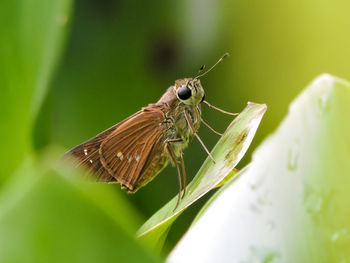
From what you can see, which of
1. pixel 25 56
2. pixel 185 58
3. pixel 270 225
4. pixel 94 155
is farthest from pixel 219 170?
pixel 185 58

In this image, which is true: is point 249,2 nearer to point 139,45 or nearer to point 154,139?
point 139,45

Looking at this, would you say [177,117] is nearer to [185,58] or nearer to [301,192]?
[185,58]

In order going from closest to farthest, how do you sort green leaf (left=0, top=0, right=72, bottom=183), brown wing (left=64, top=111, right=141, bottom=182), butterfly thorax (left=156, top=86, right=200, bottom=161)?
1. green leaf (left=0, top=0, right=72, bottom=183)
2. brown wing (left=64, top=111, right=141, bottom=182)
3. butterfly thorax (left=156, top=86, right=200, bottom=161)

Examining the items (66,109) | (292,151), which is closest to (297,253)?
(292,151)

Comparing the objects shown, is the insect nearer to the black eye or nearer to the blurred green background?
the black eye

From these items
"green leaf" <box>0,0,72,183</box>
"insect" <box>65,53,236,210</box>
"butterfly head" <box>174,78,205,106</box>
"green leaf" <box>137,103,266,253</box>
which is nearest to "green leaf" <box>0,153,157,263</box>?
"green leaf" <box>137,103,266,253</box>

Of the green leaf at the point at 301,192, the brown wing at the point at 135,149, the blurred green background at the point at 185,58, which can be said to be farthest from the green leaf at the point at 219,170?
the blurred green background at the point at 185,58

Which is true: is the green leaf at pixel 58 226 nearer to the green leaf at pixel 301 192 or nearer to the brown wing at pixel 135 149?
the green leaf at pixel 301 192

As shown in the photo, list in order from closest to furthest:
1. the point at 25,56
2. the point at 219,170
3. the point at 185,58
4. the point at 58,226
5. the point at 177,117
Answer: the point at 58,226
the point at 219,170
the point at 25,56
the point at 177,117
the point at 185,58
